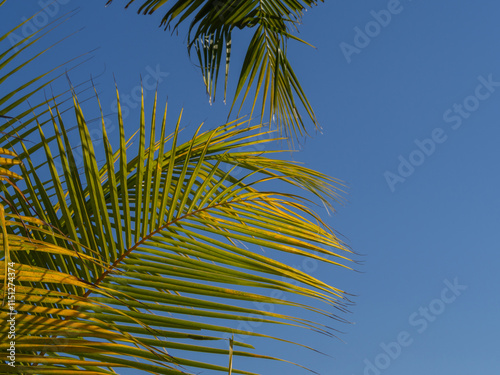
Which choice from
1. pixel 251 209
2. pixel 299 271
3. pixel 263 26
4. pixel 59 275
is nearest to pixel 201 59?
pixel 263 26

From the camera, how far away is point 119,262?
102 cm

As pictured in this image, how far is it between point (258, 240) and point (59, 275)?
0.41 meters

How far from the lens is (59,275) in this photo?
722mm

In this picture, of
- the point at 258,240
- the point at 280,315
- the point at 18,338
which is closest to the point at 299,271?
the point at 258,240

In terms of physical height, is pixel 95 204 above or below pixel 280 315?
above

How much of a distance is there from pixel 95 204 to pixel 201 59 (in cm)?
190

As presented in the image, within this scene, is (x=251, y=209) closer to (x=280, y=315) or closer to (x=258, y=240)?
(x=258, y=240)

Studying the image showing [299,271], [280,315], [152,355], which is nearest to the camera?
[152,355]

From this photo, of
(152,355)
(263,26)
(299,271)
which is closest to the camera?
(152,355)

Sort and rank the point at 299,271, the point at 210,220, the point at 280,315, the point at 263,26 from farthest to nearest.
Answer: the point at 263,26 < the point at 210,220 < the point at 299,271 < the point at 280,315

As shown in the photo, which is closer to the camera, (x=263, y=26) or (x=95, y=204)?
(x=95, y=204)

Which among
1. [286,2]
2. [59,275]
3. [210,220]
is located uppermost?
[286,2]

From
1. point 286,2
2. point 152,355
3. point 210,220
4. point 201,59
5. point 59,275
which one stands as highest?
point 286,2

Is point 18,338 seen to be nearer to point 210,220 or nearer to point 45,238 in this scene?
point 45,238
